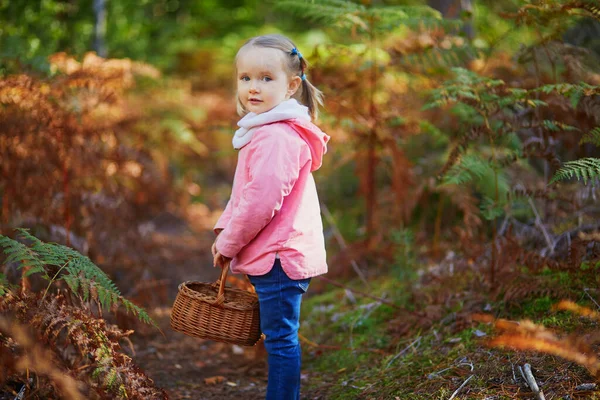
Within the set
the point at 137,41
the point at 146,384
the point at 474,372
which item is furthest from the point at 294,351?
the point at 137,41

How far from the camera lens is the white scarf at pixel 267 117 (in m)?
2.69

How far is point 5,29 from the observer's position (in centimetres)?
553

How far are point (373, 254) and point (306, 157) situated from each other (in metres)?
2.42

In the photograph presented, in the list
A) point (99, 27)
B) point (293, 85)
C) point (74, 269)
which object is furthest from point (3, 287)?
point (99, 27)

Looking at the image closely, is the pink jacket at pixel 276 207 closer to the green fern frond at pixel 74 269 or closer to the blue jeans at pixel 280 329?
the blue jeans at pixel 280 329

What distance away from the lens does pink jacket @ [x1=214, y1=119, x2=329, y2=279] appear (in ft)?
8.51

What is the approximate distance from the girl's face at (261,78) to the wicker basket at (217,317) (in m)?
0.88

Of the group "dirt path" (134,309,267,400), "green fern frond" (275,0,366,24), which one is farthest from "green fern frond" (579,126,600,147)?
"dirt path" (134,309,267,400)

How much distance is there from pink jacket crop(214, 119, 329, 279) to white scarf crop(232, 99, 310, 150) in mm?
31

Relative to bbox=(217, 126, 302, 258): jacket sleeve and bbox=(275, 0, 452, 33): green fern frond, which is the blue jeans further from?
bbox=(275, 0, 452, 33): green fern frond

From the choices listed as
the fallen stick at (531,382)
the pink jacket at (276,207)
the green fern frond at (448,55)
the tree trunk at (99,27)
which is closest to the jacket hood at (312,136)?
the pink jacket at (276,207)

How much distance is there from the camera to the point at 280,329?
2.77 m

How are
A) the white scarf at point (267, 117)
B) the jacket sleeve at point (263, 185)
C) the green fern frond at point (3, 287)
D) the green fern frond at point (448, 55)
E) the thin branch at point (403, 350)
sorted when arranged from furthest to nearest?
the green fern frond at point (448, 55), the thin branch at point (403, 350), the white scarf at point (267, 117), the jacket sleeve at point (263, 185), the green fern frond at point (3, 287)

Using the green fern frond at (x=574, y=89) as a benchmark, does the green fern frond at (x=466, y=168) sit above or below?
below
